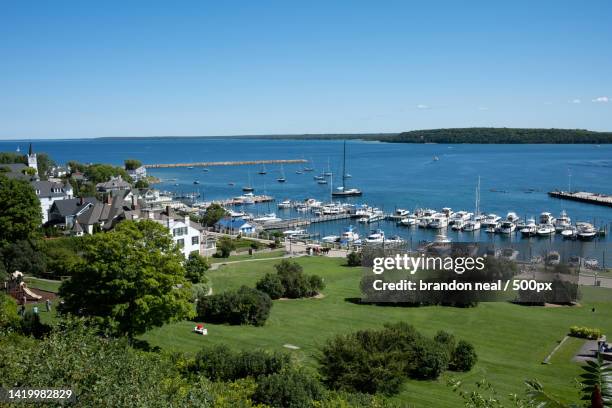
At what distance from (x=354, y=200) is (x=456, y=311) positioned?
8643 centimetres

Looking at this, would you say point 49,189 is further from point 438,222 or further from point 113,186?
point 438,222

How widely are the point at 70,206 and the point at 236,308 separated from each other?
115 feet

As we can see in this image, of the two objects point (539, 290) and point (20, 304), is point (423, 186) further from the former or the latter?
point (20, 304)

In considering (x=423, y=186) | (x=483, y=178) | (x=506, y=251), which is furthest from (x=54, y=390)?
(x=483, y=178)

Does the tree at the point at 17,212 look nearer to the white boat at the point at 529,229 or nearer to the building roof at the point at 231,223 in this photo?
the building roof at the point at 231,223

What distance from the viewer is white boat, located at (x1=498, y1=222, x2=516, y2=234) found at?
88.8 m

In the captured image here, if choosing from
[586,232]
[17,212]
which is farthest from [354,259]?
[586,232]

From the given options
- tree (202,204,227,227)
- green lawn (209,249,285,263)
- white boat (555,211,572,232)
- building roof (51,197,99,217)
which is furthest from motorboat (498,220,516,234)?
building roof (51,197,99,217)

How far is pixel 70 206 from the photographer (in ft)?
209

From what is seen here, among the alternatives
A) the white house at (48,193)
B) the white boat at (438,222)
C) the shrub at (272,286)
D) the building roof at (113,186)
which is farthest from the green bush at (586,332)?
the building roof at (113,186)

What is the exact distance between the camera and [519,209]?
109062 millimetres

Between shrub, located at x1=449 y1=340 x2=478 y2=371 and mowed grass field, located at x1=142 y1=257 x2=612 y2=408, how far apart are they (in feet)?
1.63

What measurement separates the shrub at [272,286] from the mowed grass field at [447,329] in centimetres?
94

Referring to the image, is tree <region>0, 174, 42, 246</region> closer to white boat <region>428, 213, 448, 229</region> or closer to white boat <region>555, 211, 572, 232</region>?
white boat <region>428, 213, 448, 229</region>
